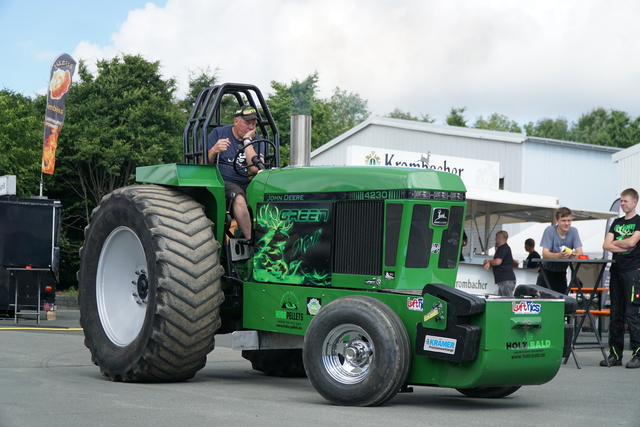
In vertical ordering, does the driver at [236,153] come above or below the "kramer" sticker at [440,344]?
above

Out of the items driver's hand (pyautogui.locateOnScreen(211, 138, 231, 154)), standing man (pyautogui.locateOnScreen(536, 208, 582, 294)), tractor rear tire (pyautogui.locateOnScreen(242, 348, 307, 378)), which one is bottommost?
tractor rear tire (pyautogui.locateOnScreen(242, 348, 307, 378))

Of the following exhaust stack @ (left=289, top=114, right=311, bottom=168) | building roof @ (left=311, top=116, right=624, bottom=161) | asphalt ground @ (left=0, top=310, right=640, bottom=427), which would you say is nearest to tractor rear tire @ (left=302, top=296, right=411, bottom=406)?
asphalt ground @ (left=0, top=310, right=640, bottom=427)

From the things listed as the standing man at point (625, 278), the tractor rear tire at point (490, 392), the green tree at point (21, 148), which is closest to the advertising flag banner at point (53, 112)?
the green tree at point (21, 148)

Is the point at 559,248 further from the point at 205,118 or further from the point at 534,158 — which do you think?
the point at 534,158

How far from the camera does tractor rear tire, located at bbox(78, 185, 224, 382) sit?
7.46 m

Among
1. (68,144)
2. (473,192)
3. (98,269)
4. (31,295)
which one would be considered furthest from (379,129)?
(98,269)

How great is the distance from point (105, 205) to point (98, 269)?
2.03 feet

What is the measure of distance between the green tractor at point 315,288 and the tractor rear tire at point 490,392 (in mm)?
11

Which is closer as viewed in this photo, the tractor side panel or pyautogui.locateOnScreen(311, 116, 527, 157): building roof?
the tractor side panel

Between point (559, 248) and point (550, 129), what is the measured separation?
248ft

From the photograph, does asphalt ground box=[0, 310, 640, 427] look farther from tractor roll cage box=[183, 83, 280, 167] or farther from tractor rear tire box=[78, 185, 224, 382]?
tractor roll cage box=[183, 83, 280, 167]

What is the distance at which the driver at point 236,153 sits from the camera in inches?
316

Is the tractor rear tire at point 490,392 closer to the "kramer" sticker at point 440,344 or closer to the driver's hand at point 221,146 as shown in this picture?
the "kramer" sticker at point 440,344

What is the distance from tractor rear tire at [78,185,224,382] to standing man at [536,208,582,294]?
5.39 m
